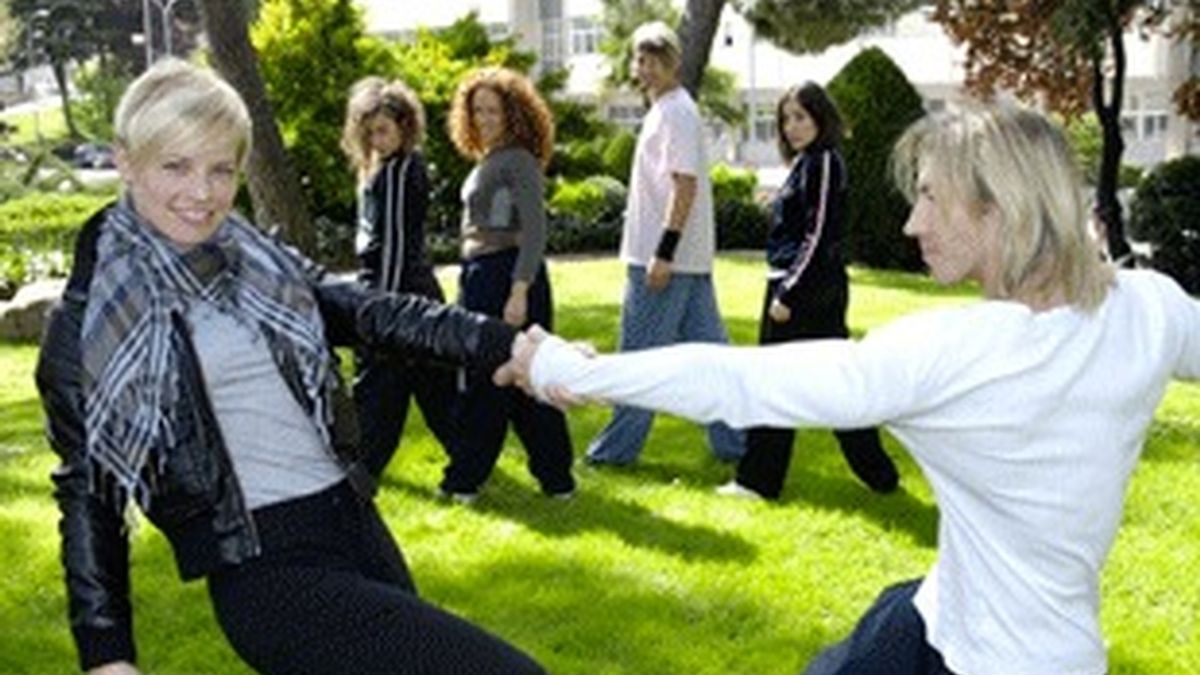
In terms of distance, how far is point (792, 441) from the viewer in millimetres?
7191

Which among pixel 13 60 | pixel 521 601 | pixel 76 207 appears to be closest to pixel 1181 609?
pixel 521 601

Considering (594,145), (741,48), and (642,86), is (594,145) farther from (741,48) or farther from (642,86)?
(741,48)

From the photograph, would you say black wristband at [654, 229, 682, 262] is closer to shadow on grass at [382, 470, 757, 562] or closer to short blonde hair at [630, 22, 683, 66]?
short blonde hair at [630, 22, 683, 66]

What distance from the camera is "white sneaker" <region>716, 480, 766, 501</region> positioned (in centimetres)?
716

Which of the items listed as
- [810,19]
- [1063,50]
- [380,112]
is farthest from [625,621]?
[810,19]

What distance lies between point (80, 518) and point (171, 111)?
73 cm

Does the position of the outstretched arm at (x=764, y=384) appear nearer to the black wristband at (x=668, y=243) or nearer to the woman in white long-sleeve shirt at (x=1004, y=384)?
the woman in white long-sleeve shirt at (x=1004, y=384)

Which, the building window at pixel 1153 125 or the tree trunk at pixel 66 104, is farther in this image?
the tree trunk at pixel 66 104

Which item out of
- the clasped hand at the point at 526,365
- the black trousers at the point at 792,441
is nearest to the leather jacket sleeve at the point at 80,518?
the clasped hand at the point at 526,365

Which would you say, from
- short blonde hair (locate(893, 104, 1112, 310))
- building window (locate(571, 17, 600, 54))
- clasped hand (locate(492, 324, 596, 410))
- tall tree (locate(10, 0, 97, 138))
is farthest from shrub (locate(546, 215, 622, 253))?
tall tree (locate(10, 0, 97, 138))

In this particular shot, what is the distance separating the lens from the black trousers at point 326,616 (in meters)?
2.82

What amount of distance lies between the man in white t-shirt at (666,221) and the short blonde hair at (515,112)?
1.68ft

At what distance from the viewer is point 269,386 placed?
2984 millimetres

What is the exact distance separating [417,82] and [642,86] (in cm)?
1415
